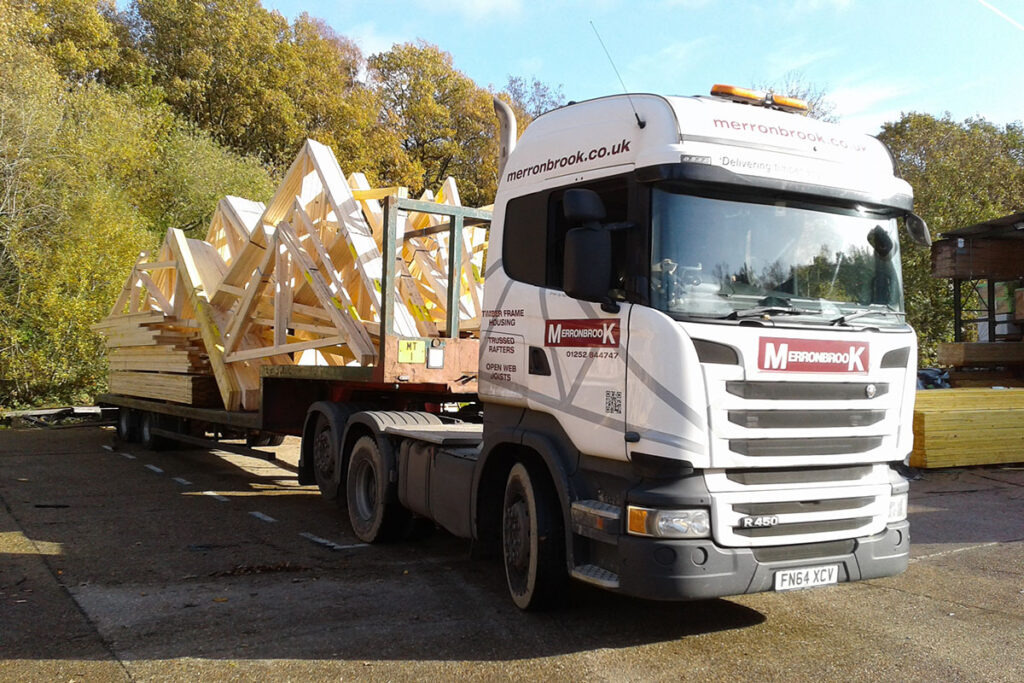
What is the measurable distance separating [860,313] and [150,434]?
12.0 meters

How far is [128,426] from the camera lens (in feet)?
48.4

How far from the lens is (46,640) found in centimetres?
501

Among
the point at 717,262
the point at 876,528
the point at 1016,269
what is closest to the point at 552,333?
the point at 717,262

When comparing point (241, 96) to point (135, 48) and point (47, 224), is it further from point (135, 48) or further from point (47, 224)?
point (47, 224)

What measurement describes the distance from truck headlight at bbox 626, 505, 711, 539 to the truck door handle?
1.24 m

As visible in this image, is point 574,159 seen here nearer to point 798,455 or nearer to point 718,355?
point 718,355

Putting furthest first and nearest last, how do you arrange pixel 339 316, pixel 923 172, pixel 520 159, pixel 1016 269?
1. pixel 923 172
2. pixel 1016 269
3. pixel 339 316
4. pixel 520 159

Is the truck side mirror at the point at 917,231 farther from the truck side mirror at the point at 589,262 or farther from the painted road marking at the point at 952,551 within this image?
the painted road marking at the point at 952,551

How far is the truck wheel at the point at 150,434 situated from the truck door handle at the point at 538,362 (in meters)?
9.68

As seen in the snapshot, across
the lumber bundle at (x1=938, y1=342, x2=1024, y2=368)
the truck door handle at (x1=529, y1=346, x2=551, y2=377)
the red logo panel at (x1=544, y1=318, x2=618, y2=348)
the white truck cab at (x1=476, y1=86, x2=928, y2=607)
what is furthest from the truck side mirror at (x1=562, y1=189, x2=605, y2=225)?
the lumber bundle at (x1=938, y1=342, x2=1024, y2=368)

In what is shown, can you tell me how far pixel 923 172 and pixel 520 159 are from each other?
28.2m

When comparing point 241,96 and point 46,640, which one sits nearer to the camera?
point 46,640

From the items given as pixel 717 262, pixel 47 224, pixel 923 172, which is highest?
pixel 923 172

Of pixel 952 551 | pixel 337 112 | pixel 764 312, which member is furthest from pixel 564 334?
pixel 337 112
